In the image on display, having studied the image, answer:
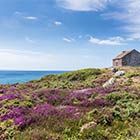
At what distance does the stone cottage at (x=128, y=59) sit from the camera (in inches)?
3130

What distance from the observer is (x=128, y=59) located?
80125 millimetres

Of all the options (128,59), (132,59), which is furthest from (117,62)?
(132,59)


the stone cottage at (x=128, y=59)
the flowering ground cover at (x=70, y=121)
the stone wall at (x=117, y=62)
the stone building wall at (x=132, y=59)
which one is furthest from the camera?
the stone wall at (x=117, y=62)

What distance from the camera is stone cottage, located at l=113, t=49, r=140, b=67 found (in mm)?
79500

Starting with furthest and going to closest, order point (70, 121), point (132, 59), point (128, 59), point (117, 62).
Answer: point (117, 62) → point (132, 59) → point (128, 59) → point (70, 121)

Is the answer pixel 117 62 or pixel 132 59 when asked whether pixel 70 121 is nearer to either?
pixel 117 62

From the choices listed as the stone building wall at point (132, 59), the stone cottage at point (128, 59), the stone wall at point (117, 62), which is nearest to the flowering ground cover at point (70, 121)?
the stone cottage at point (128, 59)

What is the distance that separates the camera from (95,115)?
17.0m

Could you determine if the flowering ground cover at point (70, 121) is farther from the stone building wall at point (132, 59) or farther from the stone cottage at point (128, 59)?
the stone building wall at point (132, 59)

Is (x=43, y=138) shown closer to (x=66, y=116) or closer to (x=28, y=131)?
(x=28, y=131)

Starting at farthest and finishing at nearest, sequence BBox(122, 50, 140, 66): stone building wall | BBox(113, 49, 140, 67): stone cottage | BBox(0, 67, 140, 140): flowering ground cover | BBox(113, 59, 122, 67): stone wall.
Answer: BBox(113, 59, 122, 67): stone wall → BBox(122, 50, 140, 66): stone building wall → BBox(113, 49, 140, 67): stone cottage → BBox(0, 67, 140, 140): flowering ground cover

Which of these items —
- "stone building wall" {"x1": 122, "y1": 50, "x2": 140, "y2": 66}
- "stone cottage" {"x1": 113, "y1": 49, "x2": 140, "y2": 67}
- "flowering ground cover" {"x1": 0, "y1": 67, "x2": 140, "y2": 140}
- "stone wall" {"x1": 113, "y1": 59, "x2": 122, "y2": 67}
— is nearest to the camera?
"flowering ground cover" {"x1": 0, "y1": 67, "x2": 140, "y2": 140}

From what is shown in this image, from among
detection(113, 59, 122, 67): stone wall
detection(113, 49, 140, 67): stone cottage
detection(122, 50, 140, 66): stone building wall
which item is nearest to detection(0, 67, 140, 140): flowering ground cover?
detection(113, 49, 140, 67): stone cottage

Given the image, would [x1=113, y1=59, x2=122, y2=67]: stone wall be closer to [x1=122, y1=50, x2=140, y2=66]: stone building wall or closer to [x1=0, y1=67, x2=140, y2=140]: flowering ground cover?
[x1=122, y1=50, x2=140, y2=66]: stone building wall
